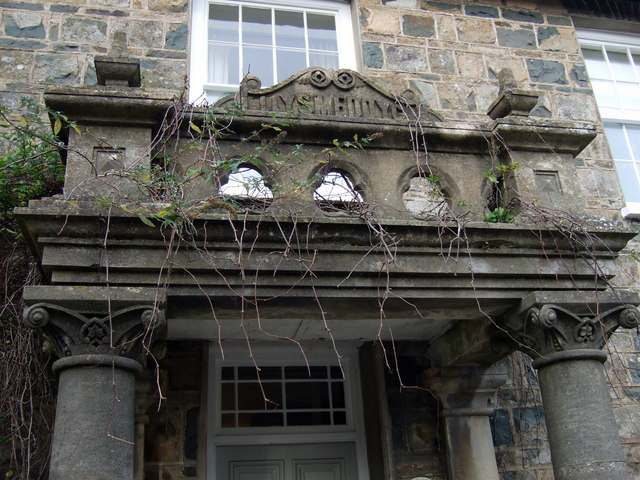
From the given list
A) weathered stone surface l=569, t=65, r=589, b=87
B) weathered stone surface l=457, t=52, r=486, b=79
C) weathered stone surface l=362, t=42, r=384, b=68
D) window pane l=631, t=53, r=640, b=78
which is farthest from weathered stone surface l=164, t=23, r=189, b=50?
window pane l=631, t=53, r=640, b=78

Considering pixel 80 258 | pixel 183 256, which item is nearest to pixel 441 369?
pixel 183 256

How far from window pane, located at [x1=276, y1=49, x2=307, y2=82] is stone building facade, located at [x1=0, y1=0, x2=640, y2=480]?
562mm

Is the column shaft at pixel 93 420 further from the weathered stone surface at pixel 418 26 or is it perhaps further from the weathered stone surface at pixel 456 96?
the weathered stone surface at pixel 418 26

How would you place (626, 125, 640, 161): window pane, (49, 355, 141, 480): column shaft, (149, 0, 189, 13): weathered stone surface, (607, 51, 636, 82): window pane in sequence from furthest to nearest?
(607, 51, 636, 82): window pane, (626, 125, 640, 161): window pane, (149, 0, 189, 13): weathered stone surface, (49, 355, 141, 480): column shaft

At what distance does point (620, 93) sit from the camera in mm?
7387

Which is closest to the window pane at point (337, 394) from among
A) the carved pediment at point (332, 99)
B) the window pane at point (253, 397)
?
the window pane at point (253, 397)

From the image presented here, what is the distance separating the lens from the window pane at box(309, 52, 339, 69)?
22.3 ft

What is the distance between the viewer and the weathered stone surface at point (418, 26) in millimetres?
6887

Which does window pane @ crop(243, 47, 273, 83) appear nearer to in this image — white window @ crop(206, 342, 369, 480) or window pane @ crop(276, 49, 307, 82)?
window pane @ crop(276, 49, 307, 82)

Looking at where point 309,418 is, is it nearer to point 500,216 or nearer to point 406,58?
point 500,216

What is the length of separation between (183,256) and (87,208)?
539mm

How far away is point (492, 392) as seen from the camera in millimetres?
5320

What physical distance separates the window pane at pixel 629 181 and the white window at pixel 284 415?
126 inches

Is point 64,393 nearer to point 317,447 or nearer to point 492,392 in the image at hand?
point 317,447
